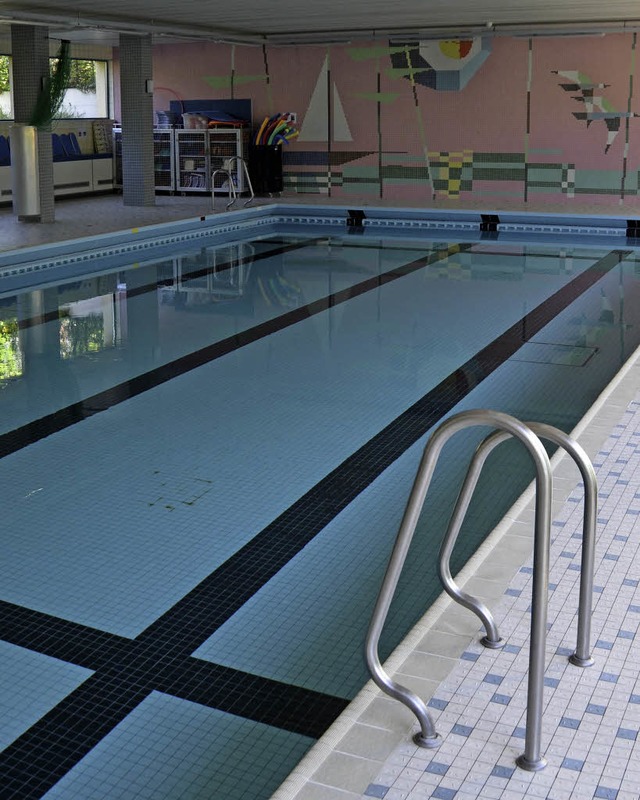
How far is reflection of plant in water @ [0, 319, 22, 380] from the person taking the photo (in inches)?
252

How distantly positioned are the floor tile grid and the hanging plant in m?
9.92

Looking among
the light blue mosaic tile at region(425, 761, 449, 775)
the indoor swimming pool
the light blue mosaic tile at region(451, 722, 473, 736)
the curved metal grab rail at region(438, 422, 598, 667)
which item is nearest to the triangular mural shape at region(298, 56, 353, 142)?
the indoor swimming pool

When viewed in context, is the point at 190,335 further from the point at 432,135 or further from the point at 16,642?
the point at 432,135

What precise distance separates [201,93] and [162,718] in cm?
1450

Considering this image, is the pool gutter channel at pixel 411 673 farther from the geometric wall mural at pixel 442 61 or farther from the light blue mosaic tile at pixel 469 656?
the geometric wall mural at pixel 442 61

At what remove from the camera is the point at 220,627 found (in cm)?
324

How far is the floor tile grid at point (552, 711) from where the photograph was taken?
206 centimetres

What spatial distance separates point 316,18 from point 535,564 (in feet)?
36.0

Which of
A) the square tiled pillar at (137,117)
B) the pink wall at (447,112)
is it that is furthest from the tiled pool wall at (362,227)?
the square tiled pillar at (137,117)

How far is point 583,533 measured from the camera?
89.8 inches

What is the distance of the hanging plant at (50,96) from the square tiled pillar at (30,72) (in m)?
0.08

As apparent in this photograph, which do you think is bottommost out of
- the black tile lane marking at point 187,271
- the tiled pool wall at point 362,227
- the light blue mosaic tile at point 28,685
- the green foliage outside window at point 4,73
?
the light blue mosaic tile at point 28,685

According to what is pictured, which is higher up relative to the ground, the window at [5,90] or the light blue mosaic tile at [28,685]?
the window at [5,90]

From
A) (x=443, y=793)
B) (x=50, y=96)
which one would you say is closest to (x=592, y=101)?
(x=50, y=96)
